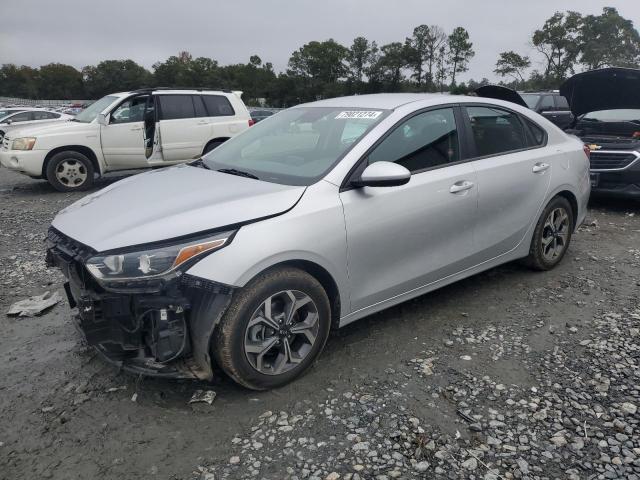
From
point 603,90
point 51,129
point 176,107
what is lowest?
point 51,129

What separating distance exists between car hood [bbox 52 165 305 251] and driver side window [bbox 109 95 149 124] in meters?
6.65

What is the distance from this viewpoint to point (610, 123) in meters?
7.66

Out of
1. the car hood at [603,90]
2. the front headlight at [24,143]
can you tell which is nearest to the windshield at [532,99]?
the car hood at [603,90]

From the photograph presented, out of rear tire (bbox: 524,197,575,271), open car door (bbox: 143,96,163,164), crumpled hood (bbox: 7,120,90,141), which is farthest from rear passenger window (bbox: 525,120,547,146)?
crumpled hood (bbox: 7,120,90,141)

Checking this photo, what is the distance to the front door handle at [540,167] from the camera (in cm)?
418

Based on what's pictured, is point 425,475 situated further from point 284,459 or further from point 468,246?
point 468,246

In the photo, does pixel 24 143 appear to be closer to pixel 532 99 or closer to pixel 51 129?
pixel 51 129

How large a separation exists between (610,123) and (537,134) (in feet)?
13.9

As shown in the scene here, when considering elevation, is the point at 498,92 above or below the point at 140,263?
above

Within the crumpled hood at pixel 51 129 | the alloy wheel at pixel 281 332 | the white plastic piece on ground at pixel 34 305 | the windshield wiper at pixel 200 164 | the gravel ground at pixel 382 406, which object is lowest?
the gravel ground at pixel 382 406

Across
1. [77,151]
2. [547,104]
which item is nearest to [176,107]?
[77,151]

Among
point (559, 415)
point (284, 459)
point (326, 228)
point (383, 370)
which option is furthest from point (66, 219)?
point (559, 415)

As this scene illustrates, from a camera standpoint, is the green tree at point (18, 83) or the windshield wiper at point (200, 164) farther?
the green tree at point (18, 83)

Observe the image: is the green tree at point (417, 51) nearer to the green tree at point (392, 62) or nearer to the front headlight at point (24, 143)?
the green tree at point (392, 62)
